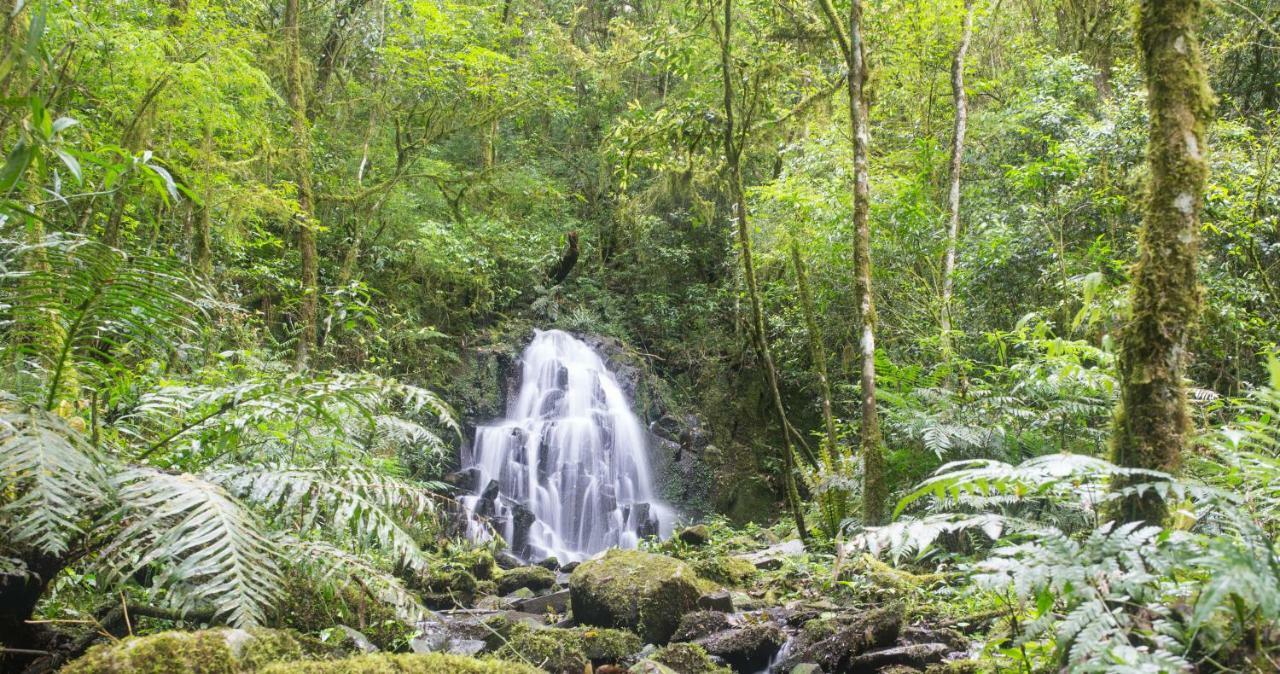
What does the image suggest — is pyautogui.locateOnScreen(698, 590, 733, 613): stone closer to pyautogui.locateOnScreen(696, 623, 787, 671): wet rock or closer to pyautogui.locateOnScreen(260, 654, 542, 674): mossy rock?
pyautogui.locateOnScreen(696, 623, 787, 671): wet rock

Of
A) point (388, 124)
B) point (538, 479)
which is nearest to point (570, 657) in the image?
point (538, 479)

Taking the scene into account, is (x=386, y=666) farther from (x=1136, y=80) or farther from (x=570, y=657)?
(x=1136, y=80)

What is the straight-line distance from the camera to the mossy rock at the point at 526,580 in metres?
7.86

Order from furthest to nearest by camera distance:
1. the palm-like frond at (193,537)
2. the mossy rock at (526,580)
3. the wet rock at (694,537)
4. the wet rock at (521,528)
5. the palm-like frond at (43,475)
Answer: the wet rock at (521,528)
the wet rock at (694,537)
the mossy rock at (526,580)
the palm-like frond at (193,537)
the palm-like frond at (43,475)

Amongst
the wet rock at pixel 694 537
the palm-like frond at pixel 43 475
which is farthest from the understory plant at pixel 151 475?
the wet rock at pixel 694 537

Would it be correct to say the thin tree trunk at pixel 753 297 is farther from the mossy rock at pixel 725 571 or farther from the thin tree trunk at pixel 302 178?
the thin tree trunk at pixel 302 178

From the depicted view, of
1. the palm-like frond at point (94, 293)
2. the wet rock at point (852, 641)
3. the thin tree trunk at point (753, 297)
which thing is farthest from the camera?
the thin tree trunk at point (753, 297)

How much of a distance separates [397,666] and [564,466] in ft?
32.9

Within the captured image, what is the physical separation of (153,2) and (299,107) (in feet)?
7.28

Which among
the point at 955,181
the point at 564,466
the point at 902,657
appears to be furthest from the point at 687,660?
the point at 564,466

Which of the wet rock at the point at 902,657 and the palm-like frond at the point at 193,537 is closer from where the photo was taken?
the palm-like frond at the point at 193,537

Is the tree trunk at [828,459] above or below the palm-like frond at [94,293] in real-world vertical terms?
below

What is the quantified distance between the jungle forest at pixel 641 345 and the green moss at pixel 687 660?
0.11 feet

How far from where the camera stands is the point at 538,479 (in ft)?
39.8
